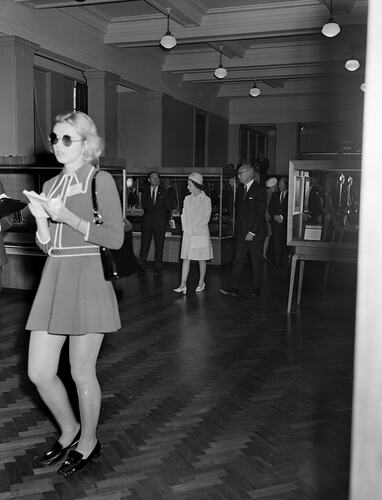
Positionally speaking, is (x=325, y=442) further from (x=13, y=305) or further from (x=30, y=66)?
(x=30, y=66)

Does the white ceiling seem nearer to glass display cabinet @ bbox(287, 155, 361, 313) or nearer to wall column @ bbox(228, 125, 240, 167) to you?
glass display cabinet @ bbox(287, 155, 361, 313)

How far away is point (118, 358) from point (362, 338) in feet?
15.7

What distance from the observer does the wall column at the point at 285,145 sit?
20141 mm

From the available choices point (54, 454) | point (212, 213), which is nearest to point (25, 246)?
point (212, 213)

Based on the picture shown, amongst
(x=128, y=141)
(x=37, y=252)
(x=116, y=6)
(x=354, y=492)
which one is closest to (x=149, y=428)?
(x=354, y=492)

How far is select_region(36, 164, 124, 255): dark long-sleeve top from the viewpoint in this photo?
2.80 metres

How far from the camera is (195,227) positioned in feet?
28.3

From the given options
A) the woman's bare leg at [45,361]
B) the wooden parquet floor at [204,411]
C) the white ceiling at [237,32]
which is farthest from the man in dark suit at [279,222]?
the woman's bare leg at [45,361]

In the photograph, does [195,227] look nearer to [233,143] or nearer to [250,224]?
[250,224]

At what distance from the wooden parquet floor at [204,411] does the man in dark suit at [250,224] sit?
54.6 inches

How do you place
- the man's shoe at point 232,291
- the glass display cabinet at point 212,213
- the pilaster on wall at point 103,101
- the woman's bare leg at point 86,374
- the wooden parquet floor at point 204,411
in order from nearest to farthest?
the woman's bare leg at point 86,374 → the wooden parquet floor at point 204,411 → the man's shoe at point 232,291 → the glass display cabinet at point 212,213 → the pilaster on wall at point 103,101

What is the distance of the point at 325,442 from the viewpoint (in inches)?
141

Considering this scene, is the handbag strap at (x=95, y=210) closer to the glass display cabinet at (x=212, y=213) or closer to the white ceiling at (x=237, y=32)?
the white ceiling at (x=237, y=32)

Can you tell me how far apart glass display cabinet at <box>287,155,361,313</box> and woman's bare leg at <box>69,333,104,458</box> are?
14.6 ft
